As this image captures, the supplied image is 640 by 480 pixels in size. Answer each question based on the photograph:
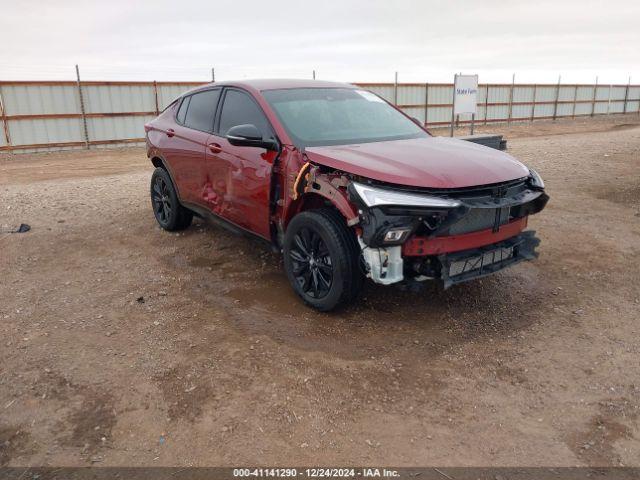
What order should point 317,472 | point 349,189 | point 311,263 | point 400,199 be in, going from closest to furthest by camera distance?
point 317,472 → point 400,199 → point 349,189 → point 311,263

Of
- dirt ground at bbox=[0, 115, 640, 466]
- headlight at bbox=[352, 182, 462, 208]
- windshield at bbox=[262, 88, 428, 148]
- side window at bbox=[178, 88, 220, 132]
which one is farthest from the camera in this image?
side window at bbox=[178, 88, 220, 132]

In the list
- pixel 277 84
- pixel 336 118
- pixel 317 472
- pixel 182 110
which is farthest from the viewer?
pixel 182 110

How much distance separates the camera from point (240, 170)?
4633 mm

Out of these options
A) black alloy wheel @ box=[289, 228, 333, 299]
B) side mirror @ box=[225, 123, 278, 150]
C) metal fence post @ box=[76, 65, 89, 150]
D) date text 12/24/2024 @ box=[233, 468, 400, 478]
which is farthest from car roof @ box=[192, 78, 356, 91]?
metal fence post @ box=[76, 65, 89, 150]

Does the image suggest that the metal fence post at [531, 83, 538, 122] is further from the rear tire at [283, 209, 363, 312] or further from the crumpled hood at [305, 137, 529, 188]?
the rear tire at [283, 209, 363, 312]

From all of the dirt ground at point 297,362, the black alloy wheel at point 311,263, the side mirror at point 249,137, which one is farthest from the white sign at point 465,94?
the black alloy wheel at point 311,263

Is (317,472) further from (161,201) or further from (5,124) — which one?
(5,124)

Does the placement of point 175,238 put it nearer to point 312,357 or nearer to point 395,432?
point 312,357

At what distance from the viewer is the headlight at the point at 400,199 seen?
11.0ft

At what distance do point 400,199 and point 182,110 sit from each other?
135 inches

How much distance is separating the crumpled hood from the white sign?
12.6 metres

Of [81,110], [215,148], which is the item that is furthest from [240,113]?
[81,110]

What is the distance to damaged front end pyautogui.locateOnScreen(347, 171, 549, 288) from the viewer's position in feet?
11.1

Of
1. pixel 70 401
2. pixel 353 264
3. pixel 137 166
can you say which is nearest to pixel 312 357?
pixel 353 264
